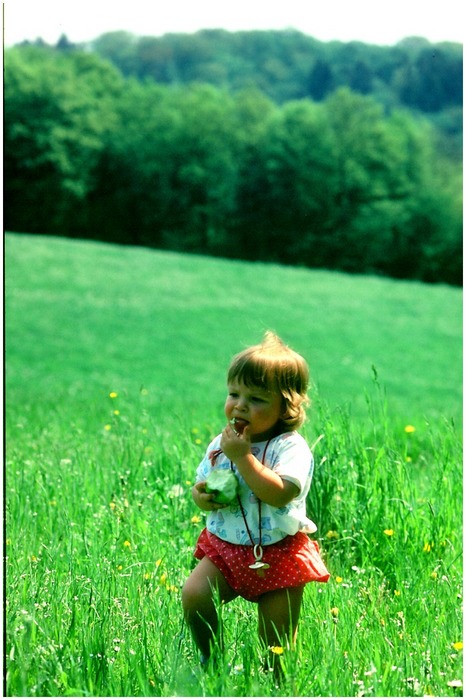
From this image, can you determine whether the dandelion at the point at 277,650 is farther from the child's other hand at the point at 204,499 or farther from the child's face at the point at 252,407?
the child's face at the point at 252,407

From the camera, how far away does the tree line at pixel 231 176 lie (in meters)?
21.8

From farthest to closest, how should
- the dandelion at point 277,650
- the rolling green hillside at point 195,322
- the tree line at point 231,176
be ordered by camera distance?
the tree line at point 231,176 → the rolling green hillside at point 195,322 → the dandelion at point 277,650

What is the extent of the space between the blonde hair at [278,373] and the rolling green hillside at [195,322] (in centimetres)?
904

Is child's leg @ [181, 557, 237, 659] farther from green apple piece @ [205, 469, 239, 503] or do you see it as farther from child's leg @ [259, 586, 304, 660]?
green apple piece @ [205, 469, 239, 503]

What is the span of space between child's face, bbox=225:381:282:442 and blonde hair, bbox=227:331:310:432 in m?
0.02

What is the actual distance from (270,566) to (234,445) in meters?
0.38

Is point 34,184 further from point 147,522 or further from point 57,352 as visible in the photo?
point 147,522

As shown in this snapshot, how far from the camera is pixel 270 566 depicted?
2.47 metres

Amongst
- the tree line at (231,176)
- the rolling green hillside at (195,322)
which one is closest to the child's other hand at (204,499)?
the rolling green hillside at (195,322)

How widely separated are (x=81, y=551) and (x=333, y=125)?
23.8m

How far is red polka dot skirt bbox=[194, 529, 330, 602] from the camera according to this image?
246cm

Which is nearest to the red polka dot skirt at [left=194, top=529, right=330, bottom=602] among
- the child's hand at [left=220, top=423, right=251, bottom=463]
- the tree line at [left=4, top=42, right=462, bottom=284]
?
the child's hand at [left=220, top=423, right=251, bottom=463]

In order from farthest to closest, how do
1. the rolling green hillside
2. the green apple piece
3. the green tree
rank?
the green tree → the rolling green hillside → the green apple piece

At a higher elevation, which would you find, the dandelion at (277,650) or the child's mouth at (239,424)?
the child's mouth at (239,424)
